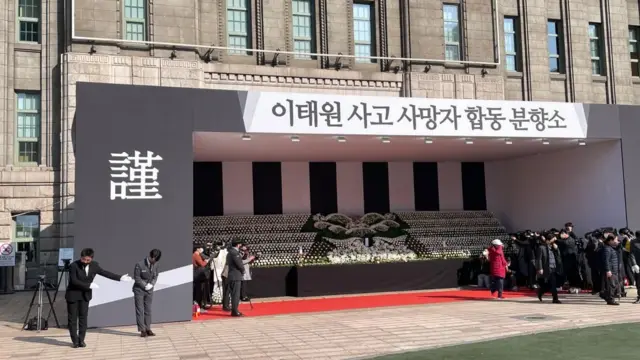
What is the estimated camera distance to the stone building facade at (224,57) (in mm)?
18641

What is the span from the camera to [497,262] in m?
13.9

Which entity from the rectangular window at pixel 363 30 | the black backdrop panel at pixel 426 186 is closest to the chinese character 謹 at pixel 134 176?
the black backdrop panel at pixel 426 186

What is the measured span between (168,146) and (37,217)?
1024cm

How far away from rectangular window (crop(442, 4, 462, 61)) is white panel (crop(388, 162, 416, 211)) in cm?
553

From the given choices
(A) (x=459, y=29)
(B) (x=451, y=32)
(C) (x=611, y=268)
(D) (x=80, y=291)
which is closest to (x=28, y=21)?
(D) (x=80, y=291)

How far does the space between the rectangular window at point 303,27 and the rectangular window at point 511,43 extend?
8.48 metres

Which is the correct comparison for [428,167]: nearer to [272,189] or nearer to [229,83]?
[272,189]

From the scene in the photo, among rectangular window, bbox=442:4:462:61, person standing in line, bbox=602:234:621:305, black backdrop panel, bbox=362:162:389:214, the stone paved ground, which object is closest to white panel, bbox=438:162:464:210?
black backdrop panel, bbox=362:162:389:214

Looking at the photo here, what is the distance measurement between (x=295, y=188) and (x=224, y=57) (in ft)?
17.6

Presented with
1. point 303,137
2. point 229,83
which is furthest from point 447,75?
point 303,137

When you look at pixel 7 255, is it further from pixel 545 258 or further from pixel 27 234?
pixel 545 258

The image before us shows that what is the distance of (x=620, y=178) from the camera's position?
588 inches

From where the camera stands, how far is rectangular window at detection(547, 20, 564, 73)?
24562mm

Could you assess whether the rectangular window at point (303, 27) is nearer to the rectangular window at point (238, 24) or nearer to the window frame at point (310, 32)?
the window frame at point (310, 32)
